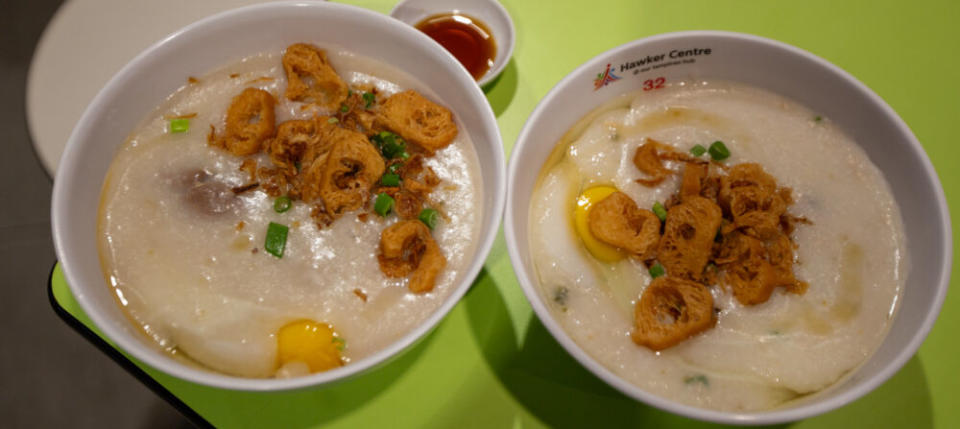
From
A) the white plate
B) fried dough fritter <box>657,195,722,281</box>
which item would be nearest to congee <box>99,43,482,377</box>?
fried dough fritter <box>657,195,722,281</box>

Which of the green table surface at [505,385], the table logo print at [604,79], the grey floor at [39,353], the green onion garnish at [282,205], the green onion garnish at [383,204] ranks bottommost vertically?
the grey floor at [39,353]

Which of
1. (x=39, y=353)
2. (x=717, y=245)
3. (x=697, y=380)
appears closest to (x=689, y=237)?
(x=717, y=245)

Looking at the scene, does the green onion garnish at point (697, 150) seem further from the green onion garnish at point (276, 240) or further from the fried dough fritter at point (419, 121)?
the green onion garnish at point (276, 240)

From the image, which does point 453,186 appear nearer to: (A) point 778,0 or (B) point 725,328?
(B) point 725,328

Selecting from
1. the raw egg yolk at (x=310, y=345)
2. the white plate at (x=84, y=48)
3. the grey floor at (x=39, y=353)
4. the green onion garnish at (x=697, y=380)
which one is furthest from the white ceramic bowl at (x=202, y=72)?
the grey floor at (x=39, y=353)

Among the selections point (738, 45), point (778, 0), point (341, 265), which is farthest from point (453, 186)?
point (778, 0)

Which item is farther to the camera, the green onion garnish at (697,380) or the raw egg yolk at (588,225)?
the raw egg yolk at (588,225)
